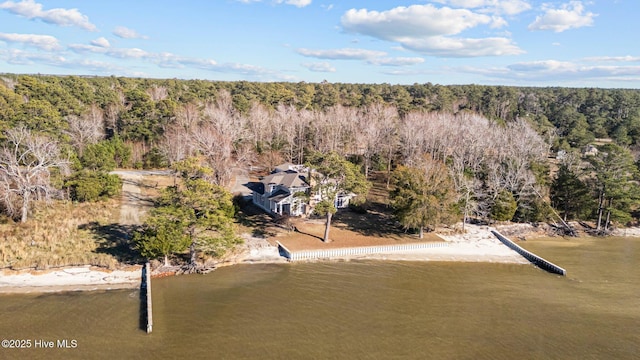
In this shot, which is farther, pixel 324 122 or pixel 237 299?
pixel 324 122

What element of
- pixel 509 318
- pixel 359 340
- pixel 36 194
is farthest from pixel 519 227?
pixel 36 194

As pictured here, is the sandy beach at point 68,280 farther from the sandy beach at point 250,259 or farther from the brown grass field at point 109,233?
the brown grass field at point 109,233

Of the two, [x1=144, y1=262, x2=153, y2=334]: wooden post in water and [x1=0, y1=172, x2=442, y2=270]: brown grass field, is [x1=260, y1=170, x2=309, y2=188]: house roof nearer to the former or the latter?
[x1=0, y1=172, x2=442, y2=270]: brown grass field

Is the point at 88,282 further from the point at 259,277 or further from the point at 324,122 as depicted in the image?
the point at 324,122

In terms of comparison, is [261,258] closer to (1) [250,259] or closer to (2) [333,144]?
(1) [250,259]

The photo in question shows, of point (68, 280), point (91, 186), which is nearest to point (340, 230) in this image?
point (68, 280)
